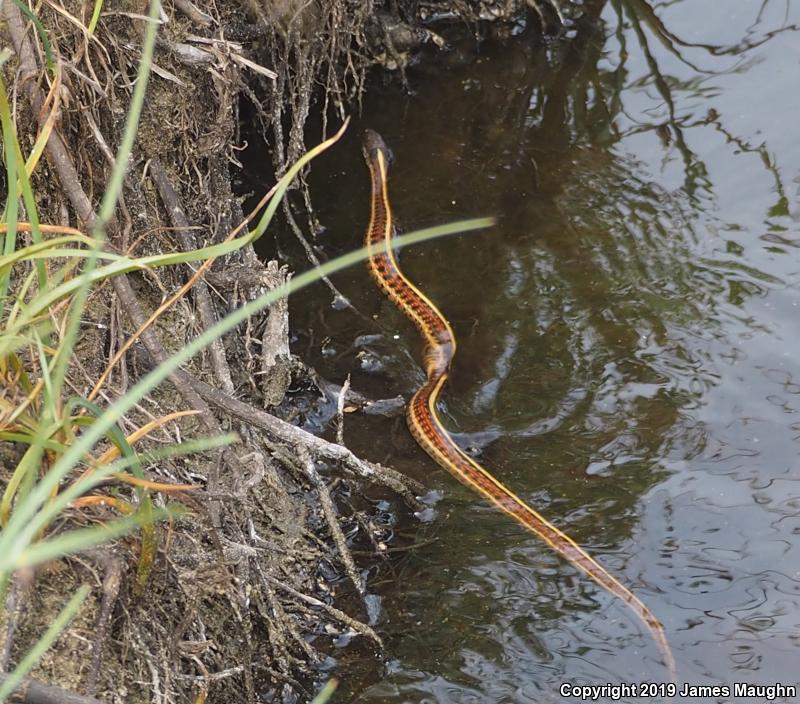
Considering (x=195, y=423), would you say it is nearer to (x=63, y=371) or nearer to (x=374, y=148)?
(x=63, y=371)

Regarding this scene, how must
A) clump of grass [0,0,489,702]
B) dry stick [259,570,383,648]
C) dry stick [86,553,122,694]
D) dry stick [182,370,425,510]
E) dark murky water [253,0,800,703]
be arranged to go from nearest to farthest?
clump of grass [0,0,489,702], dry stick [86,553,122,694], dry stick [182,370,425,510], dry stick [259,570,383,648], dark murky water [253,0,800,703]

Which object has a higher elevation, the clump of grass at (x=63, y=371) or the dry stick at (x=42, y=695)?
the clump of grass at (x=63, y=371)

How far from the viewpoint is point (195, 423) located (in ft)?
11.6

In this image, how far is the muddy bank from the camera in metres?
2.61

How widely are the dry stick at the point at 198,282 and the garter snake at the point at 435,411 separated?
0.73m

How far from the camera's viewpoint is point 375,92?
665cm

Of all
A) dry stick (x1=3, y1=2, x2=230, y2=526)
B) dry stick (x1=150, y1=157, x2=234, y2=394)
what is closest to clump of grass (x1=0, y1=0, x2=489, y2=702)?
dry stick (x1=3, y1=2, x2=230, y2=526)

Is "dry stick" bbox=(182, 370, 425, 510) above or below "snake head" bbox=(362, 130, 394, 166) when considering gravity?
below

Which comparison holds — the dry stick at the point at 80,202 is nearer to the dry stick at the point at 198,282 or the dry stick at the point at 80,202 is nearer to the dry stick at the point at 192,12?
the dry stick at the point at 198,282

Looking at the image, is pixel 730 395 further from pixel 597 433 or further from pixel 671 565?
pixel 671 565

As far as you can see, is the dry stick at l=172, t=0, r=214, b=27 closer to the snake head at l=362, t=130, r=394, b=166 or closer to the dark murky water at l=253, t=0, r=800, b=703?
the dark murky water at l=253, t=0, r=800, b=703

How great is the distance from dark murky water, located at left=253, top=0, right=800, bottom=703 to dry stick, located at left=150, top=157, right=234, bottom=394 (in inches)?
41.3

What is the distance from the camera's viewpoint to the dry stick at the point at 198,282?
3.48 meters

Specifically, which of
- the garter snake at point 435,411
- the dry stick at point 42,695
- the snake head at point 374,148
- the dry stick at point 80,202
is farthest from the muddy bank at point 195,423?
the snake head at point 374,148
